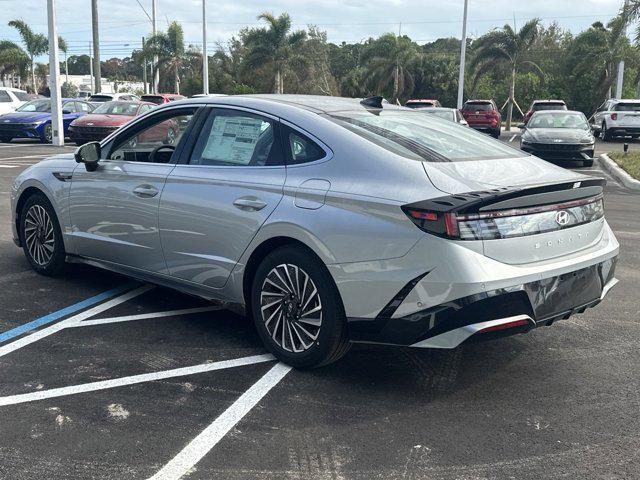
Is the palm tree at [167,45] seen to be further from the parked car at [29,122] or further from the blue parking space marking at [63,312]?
the blue parking space marking at [63,312]

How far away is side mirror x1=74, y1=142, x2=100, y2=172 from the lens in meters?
5.32

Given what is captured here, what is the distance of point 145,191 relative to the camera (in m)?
4.89

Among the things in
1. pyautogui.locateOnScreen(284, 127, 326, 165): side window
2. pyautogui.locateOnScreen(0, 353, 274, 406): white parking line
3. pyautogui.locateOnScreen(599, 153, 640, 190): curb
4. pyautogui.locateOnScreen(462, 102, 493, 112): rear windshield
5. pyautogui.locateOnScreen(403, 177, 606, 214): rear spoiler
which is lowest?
pyautogui.locateOnScreen(0, 353, 274, 406): white parking line

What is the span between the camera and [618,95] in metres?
36.1

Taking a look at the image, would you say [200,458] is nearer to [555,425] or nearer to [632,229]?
[555,425]

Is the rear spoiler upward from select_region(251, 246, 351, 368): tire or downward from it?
upward

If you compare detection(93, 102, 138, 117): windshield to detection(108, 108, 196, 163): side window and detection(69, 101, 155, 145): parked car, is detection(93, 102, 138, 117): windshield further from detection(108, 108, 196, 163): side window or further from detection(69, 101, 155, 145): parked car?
detection(108, 108, 196, 163): side window

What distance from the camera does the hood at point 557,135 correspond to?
660 inches

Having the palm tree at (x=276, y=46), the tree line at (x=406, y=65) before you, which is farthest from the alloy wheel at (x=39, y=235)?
the palm tree at (x=276, y=46)

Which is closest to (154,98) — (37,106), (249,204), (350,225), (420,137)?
(37,106)

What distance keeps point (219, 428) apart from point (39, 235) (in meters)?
3.41

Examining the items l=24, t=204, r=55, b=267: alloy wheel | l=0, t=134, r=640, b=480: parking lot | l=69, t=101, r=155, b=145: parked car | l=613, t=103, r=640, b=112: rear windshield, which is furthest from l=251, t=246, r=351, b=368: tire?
l=613, t=103, r=640, b=112: rear windshield

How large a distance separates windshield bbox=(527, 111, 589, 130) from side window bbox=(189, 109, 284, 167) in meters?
15.0

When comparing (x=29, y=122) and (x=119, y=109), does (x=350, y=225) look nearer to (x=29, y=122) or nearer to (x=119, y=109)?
(x=119, y=109)
